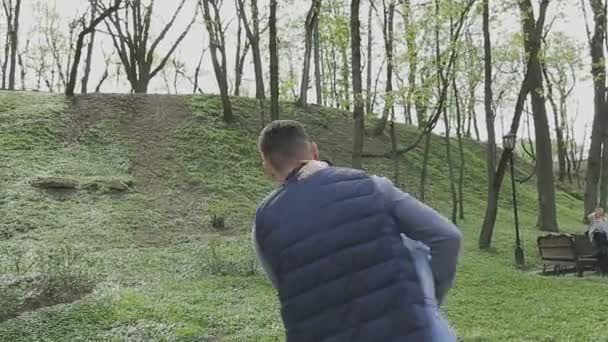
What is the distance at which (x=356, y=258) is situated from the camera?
2133 mm

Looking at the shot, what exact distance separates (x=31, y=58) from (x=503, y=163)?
40641 mm

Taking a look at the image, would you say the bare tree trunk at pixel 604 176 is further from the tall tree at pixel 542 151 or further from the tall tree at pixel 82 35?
the tall tree at pixel 82 35

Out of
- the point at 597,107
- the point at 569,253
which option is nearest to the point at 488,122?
the point at 597,107

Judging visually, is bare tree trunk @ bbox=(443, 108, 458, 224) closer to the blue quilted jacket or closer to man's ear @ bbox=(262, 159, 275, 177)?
man's ear @ bbox=(262, 159, 275, 177)

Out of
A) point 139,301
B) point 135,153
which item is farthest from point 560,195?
point 139,301

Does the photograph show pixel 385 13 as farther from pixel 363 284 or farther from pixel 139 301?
pixel 363 284

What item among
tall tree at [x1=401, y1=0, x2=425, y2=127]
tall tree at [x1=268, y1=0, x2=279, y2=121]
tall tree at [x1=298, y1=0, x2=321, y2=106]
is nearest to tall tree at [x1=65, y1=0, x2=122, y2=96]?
tall tree at [x1=298, y1=0, x2=321, y2=106]

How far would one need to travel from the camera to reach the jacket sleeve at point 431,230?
7.14 feet

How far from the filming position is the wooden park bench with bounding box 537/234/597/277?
1392 centimetres

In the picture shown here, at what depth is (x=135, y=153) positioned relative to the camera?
79.4 ft

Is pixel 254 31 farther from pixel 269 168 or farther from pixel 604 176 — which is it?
pixel 269 168

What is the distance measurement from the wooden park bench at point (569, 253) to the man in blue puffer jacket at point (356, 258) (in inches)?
501

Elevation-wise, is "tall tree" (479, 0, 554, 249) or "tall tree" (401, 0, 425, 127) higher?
"tall tree" (401, 0, 425, 127)

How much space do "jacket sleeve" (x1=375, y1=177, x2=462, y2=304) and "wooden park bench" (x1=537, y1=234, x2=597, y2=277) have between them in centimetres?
1266
